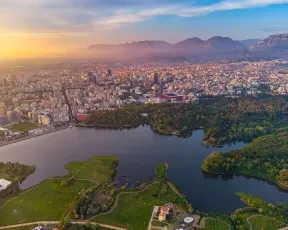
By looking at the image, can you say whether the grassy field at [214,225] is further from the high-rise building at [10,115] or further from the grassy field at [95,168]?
the high-rise building at [10,115]

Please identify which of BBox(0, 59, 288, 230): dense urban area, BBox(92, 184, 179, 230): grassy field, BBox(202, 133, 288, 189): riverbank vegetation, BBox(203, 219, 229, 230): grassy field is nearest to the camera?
BBox(203, 219, 229, 230): grassy field

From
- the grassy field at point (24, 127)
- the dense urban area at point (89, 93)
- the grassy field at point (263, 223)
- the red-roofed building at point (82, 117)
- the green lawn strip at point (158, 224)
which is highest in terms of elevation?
the dense urban area at point (89, 93)

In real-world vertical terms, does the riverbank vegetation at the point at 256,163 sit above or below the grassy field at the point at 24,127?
below

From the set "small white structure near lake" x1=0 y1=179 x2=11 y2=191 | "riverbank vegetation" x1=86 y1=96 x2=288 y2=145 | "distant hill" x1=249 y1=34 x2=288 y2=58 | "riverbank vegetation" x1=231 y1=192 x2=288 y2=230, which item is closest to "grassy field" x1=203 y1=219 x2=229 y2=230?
"riverbank vegetation" x1=231 y1=192 x2=288 y2=230

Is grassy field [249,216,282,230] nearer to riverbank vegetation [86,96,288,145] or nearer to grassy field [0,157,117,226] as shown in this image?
grassy field [0,157,117,226]

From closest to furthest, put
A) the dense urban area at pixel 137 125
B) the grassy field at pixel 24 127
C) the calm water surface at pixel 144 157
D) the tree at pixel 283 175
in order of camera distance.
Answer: the dense urban area at pixel 137 125 < the calm water surface at pixel 144 157 < the tree at pixel 283 175 < the grassy field at pixel 24 127

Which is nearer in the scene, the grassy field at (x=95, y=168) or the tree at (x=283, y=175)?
the tree at (x=283, y=175)

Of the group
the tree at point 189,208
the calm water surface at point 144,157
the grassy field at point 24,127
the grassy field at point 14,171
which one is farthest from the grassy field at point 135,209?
the grassy field at point 24,127
